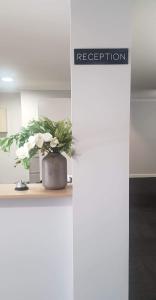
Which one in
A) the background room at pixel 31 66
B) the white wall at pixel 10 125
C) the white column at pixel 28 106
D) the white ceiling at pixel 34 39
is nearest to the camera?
the white ceiling at pixel 34 39

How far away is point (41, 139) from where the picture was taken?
1384mm

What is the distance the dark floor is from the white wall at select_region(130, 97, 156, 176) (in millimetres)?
2151

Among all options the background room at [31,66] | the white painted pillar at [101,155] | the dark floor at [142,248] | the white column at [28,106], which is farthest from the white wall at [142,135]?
the white painted pillar at [101,155]

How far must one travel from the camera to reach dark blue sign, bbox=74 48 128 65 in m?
1.36

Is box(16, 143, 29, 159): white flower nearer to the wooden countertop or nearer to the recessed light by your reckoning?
the wooden countertop

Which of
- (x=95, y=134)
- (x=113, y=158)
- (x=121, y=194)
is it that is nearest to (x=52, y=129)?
(x=95, y=134)

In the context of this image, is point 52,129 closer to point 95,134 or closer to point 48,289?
point 95,134

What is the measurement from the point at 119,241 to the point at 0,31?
2216mm

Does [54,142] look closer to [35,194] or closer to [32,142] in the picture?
[32,142]

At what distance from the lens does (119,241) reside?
1.44 metres

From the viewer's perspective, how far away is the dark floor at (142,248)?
2016mm

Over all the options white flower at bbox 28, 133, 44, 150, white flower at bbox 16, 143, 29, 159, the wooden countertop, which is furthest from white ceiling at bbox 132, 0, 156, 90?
the wooden countertop

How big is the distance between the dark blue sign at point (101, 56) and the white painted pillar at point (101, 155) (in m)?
0.03

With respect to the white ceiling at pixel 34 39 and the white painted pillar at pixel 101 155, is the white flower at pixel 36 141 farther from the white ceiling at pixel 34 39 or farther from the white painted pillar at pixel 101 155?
the white ceiling at pixel 34 39
